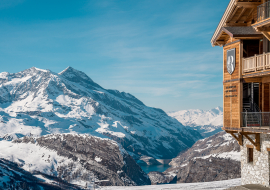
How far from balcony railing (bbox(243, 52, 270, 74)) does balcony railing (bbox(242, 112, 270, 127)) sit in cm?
348

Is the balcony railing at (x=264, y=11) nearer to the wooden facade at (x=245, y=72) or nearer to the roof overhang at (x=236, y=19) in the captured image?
the wooden facade at (x=245, y=72)

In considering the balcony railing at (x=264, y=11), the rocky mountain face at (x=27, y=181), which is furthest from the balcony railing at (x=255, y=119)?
the rocky mountain face at (x=27, y=181)

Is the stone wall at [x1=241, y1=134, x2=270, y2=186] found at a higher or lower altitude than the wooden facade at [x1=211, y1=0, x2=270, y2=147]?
lower

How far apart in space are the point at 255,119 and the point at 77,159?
13344cm

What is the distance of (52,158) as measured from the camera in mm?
145625

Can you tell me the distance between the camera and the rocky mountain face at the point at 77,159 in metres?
131

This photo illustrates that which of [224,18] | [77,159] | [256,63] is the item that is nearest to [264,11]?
[256,63]

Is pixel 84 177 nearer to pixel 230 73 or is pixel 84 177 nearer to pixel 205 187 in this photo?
pixel 205 187

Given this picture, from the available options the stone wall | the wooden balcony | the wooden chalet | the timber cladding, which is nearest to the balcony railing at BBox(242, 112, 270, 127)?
the wooden chalet

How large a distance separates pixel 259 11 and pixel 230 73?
5.38 m

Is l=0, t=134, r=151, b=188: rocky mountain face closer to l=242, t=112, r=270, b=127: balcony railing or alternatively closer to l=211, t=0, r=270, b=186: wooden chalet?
l=211, t=0, r=270, b=186: wooden chalet

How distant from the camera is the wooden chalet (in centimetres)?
2147

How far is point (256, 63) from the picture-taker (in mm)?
21391

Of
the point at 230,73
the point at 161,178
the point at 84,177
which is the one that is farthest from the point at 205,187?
the point at 161,178
